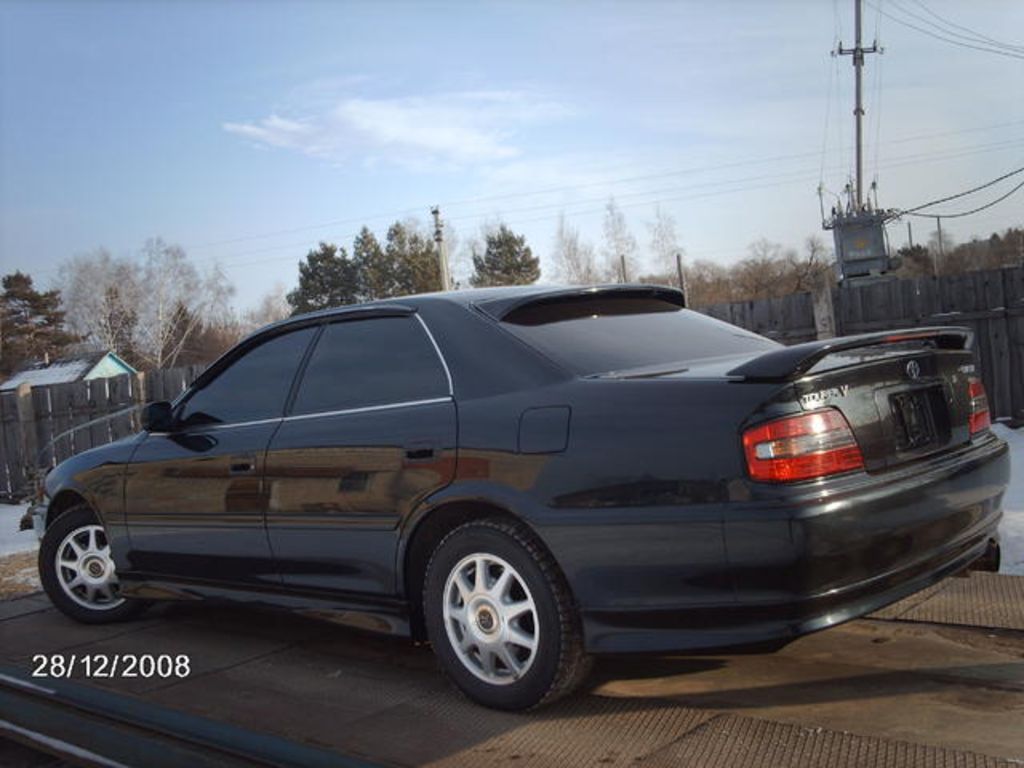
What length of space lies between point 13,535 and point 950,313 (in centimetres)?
1052

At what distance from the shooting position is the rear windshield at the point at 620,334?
3434 mm

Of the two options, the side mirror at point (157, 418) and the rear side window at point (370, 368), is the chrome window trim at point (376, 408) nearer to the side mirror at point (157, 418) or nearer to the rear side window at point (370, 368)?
the rear side window at point (370, 368)

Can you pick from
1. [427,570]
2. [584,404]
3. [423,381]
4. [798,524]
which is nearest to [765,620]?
[798,524]

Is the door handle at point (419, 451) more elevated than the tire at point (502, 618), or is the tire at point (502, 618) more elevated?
the door handle at point (419, 451)

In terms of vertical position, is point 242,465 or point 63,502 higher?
point 242,465

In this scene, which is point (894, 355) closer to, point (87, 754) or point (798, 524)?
point (798, 524)

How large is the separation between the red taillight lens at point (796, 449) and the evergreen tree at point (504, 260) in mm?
54789

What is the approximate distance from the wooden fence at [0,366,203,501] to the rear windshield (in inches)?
414

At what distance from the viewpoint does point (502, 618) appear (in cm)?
326

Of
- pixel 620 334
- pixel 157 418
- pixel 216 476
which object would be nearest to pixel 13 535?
pixel 157 418

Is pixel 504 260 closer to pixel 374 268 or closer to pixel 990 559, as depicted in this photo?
pixel 374 268

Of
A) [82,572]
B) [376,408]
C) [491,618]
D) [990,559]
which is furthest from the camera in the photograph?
[82,572]

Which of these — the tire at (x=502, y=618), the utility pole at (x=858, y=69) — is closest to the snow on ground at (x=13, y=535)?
the tire at (x=502, y=618)

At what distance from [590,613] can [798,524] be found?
743 millimetres
